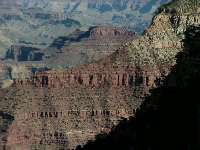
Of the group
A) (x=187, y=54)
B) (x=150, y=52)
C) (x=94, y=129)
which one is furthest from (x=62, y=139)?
(x=187, y=54)

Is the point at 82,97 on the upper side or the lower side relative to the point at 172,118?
lower

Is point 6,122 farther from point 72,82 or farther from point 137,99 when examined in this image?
point 137,99

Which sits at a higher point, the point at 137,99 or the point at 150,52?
the point at 150,52

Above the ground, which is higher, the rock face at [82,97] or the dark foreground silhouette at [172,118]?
the dark foreground silhouette at [172,118]

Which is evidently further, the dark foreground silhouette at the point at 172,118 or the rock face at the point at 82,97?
the rock face at the point at 82,97

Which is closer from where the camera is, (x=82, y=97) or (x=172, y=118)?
(x=172, y=118)
